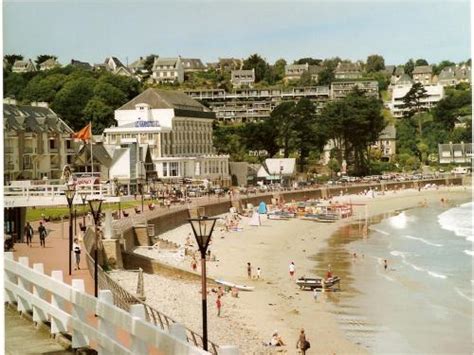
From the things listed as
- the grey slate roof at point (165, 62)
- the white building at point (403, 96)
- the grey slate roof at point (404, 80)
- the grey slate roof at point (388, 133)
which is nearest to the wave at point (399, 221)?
the grey slate roof at point (388, 133)

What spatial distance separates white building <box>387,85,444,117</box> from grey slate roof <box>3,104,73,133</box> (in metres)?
53.0

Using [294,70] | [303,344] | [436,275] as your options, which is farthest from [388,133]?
[303,344]

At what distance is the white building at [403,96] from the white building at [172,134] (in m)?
34.5

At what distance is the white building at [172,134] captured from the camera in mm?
42375

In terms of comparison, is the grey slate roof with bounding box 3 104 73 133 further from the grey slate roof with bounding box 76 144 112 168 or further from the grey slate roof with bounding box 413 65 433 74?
the grey slate roof with bounding box 413 65 433 74

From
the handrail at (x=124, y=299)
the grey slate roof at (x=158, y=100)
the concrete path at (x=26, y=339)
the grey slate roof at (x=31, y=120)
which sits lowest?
the handrail at (x=124, y=299)

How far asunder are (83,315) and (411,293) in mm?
14927

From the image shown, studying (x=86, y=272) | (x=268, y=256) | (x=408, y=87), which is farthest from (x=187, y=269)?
(x=408, y=87)

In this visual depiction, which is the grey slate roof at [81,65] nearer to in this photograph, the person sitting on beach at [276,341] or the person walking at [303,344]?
the person sitting on beach at [276,341]

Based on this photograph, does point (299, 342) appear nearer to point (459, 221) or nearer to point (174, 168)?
point (459, 221)

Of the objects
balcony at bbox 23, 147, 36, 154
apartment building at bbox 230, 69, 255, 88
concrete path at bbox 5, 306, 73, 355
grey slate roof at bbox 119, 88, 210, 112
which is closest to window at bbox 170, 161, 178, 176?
grey slate roof at bbox 119, 88, 210, 112

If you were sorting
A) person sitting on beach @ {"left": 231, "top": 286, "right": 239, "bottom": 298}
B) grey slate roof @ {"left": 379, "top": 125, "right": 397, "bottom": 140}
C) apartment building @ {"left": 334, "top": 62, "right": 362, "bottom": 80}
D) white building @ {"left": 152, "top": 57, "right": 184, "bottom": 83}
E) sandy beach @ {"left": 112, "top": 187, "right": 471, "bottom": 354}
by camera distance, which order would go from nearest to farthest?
sandy beach @ {"left": 112, "top": 187, "right": 471, "bottom": 354}
person sitting on beach @ {"left": 231, "top": 286, "right": 239, "bottom": 298}
grey slate roof @ {"left": 379, "top": 125, "right": 397, "bottom": 140}
white building @ {"left": 152, "top": 57, "right": 184, "bottom": 83}
apartment building @ {"left": 334, "top": 62, "right": 362, "bottom": 80}

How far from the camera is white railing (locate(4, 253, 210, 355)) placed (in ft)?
11.9

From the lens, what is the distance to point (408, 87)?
89.0 m
